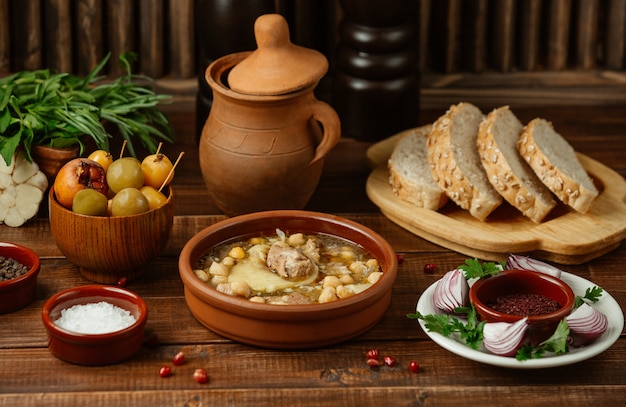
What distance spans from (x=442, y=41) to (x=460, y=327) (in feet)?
5.61

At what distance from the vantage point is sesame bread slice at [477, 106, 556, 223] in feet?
8.46

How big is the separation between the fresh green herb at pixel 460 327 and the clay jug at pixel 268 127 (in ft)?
2.23

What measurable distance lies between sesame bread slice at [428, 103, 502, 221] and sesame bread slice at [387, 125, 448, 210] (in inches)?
1.6

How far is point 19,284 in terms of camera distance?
2.23m

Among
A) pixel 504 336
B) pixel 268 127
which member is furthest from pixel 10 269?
pixel 504 336

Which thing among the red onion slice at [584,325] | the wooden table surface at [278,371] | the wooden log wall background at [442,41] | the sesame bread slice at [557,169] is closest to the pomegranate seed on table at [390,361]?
the wooden table surface at [278,371]

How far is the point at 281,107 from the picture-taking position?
8.45ft

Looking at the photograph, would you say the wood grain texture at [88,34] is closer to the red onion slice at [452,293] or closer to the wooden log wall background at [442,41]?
the wooden log wall background at [442,41]

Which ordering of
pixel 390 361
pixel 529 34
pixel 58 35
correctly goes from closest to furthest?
1. pixel 390 361
2. pixel 58 35
3. pixel 529 34

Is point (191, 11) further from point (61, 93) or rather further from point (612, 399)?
point (612, 399)

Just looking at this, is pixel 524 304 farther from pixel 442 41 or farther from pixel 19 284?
pixel 442 41

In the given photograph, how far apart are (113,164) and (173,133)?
33.8 inches

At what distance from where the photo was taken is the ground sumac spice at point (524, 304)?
81.7 inches

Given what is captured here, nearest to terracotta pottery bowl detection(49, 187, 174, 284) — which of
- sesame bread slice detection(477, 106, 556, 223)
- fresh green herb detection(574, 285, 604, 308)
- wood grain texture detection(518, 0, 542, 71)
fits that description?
sesame bread slice detection(477, 106, 556, 223)
